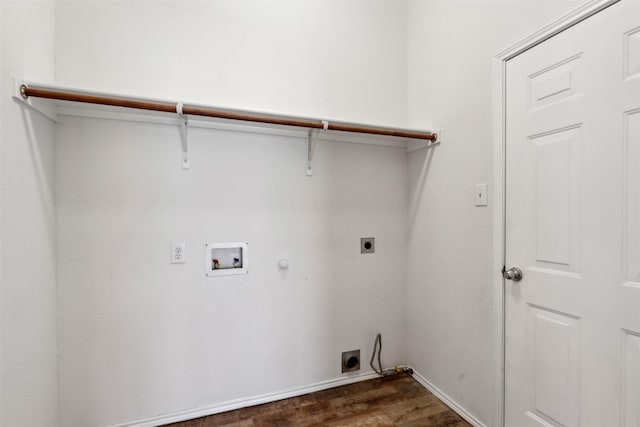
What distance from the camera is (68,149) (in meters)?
1.52

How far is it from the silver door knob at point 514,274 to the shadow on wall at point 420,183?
30.8 inches

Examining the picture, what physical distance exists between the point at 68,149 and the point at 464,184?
2.25 m

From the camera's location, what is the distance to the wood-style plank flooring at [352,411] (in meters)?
1.65

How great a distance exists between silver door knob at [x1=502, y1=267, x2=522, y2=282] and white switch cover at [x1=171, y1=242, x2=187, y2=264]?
1.79 metres

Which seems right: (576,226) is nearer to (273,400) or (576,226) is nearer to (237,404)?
(273,400)

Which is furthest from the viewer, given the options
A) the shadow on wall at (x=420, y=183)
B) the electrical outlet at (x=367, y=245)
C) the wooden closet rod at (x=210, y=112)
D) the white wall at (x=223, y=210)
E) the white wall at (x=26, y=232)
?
the electrical outlet at (x=367, y=245)

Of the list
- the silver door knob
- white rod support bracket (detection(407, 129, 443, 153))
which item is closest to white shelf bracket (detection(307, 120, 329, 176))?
white rod support bracket (detection(407, 129, 443, 153))

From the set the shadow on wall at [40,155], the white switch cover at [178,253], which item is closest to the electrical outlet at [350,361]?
the white switch cover at [178,253]

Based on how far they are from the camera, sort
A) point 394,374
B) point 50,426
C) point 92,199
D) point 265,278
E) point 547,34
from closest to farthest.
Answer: point 547,34 < point 50,426 < point 92,199 < point 265,278 < point 394,374

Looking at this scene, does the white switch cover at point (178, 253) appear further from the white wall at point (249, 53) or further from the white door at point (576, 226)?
the white door at point (576, 226)

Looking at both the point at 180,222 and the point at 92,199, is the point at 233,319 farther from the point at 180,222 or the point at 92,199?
the point at 92,199

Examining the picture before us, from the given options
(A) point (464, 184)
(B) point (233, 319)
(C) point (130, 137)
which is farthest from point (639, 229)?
(C) point (130, 137)

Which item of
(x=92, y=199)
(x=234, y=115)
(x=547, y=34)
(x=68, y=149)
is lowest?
(x=92, y=199)

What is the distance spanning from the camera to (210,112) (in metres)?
1.50
